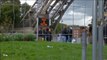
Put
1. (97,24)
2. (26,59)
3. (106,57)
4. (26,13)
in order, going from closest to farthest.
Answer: (97,24)
(106,57)
(26,59)
(26,13)

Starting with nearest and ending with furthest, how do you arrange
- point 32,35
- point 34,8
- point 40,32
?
point 40,32
point 32,35
point 34,8

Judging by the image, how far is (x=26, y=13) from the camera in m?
22.0

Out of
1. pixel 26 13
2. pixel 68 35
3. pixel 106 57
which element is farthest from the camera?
pixel 26 13

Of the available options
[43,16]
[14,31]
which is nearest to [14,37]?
[14,31]

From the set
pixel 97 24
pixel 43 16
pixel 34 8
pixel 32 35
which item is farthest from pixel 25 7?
pixel 97 24

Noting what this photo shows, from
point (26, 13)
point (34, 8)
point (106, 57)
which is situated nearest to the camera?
point (106, 57)

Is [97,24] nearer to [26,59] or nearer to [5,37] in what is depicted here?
[26,59]

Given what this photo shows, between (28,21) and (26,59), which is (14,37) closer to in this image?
(28,21)

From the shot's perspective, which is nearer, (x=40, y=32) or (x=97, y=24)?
(x=97, y=24)

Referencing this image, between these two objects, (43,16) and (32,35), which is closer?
(43,16)

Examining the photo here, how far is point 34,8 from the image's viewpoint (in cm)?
2044

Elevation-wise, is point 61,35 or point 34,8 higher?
point 34,8

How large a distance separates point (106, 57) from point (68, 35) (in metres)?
10.2

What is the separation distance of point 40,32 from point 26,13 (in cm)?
498
